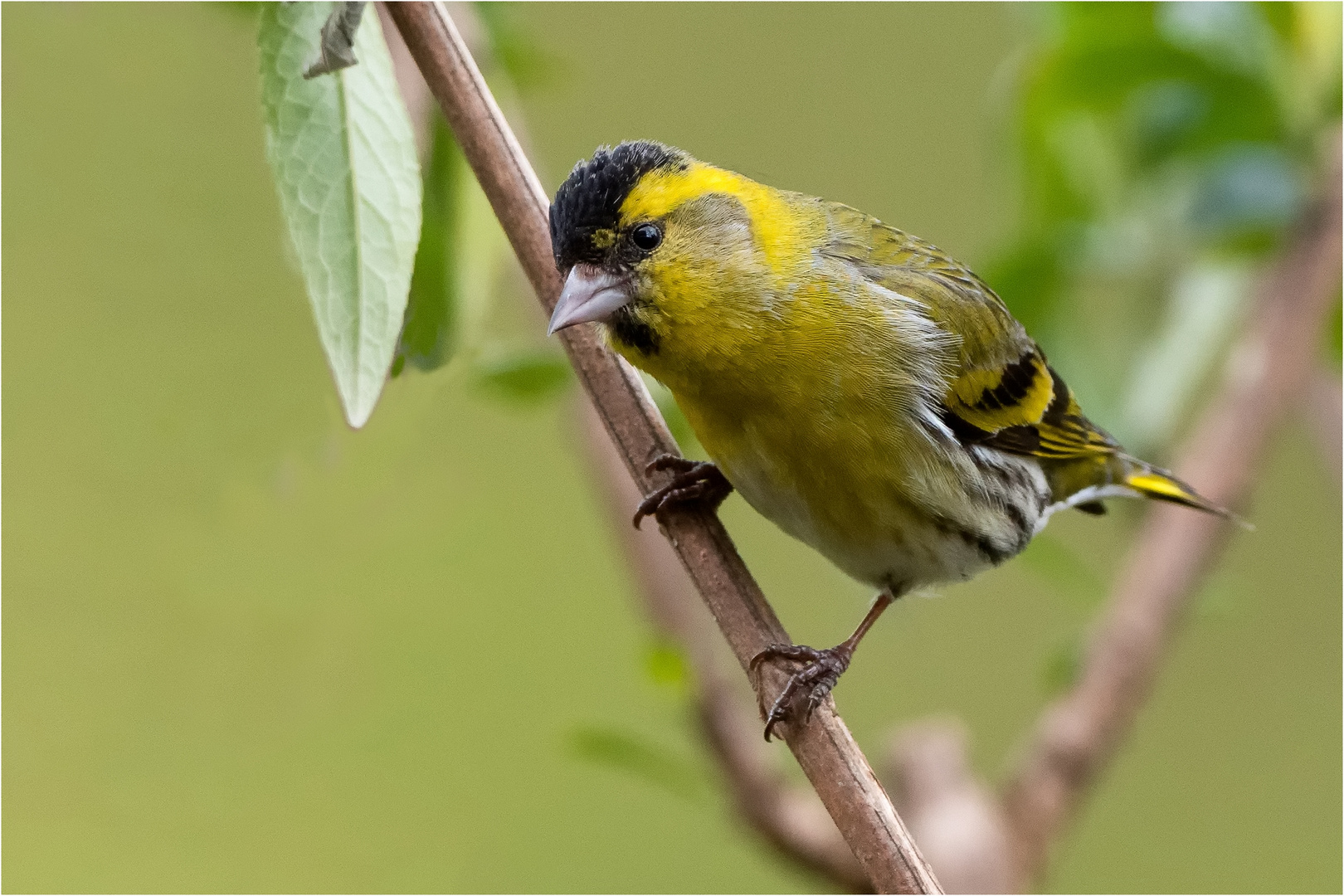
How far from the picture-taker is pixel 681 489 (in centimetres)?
139

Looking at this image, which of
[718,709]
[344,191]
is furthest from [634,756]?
[344,191]

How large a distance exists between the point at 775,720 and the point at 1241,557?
9.66 feet

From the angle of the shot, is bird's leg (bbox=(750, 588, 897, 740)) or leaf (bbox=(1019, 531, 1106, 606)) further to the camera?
leaf (bbox=(1019, 531, 1106, 606))

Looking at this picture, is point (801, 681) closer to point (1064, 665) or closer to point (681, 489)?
point (681, 489)

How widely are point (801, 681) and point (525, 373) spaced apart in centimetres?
44

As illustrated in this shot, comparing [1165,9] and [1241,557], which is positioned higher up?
[1165,9]

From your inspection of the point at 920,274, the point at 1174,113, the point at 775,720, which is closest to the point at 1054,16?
the point at 1174,113

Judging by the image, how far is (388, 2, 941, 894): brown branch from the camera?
3.51 ft

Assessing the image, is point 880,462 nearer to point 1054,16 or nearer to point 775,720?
point 775,720

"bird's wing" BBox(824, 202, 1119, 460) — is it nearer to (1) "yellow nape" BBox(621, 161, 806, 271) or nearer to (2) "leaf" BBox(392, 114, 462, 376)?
(1) "yellow nape" BBox(621, 161, 806, 271)

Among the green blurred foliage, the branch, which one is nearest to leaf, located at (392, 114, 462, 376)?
the green blurred foliage

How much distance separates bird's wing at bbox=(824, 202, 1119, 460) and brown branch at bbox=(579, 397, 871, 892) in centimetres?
40

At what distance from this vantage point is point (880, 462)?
1.55m

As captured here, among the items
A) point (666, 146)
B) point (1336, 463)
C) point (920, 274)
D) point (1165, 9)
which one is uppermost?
point (1165, 9)
